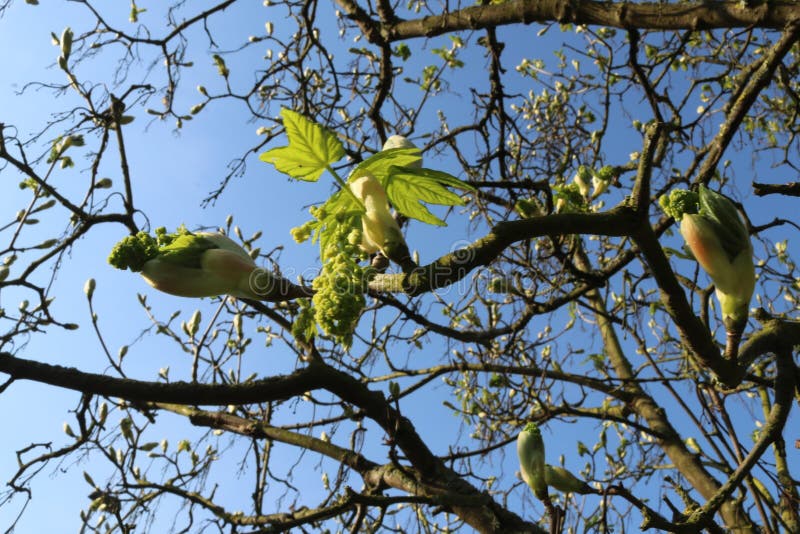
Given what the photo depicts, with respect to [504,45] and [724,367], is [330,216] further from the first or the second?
[504,45]

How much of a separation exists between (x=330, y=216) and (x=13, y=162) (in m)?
1.76

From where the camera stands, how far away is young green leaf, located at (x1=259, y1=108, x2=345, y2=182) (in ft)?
3.08

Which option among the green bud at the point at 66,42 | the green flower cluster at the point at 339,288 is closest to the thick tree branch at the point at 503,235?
the green flower cluster at the point at 339,288

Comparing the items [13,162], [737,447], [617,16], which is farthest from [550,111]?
[13,162]

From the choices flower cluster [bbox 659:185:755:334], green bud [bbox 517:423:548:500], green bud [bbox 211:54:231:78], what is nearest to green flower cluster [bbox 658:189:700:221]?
flower cluster [bbox 659:185:755:334]

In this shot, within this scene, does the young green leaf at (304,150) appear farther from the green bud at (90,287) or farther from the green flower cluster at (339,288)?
the green bud at (90,287)

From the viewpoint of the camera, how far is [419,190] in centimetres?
114

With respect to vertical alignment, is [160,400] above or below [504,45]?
below

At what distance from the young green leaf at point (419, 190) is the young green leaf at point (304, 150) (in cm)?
15

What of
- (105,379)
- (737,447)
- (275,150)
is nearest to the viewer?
(275,150)

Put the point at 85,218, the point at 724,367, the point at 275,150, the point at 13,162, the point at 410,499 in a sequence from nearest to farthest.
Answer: the point at 275,150 < the point at 724,367 < the point at 410,499 < the point at 13,162 < the point at 85,218

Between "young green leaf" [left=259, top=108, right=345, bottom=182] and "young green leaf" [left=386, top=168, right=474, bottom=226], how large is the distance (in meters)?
0.15

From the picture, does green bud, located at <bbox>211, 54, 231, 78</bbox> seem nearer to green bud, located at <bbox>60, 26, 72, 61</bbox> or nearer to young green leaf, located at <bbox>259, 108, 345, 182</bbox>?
green bud, located at <bbox>60, 26, 72, 61</bbox>

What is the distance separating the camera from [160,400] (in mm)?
1405
